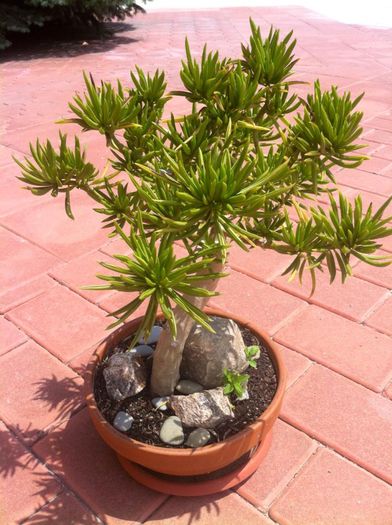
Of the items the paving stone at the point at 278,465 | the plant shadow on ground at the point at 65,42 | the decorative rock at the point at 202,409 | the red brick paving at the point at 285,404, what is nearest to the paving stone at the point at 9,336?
the red brick paving at the point at 285,404

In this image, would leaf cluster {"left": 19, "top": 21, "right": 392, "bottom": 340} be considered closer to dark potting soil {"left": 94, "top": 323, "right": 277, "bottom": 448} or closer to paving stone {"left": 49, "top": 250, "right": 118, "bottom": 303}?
dark potting soil {"left": 94, "top": 323, "right": 277, "bottom": 448}

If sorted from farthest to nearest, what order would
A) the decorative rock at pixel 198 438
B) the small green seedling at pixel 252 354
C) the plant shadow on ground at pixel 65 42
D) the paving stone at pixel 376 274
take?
the plant shadow on ground at pixel 65 42 < the paving stone at pixel 376 274 < the small green seedling at pixel 252 354 < the decorative rock at pixel 198 438

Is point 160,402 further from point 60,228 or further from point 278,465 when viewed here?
point 60,228

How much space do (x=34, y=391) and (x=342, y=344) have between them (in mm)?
1350

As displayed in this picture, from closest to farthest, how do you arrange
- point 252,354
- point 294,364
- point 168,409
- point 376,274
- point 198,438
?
point 198,438
point 168,409
point 252,354
point 294,364
point 376,274

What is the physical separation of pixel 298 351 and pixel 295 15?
10683 millimetres

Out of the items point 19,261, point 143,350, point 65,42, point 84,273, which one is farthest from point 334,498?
point 65,42

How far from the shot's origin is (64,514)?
170 cm

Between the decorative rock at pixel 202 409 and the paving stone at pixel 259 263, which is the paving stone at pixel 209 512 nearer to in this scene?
the decorative rock at pixel 202 409

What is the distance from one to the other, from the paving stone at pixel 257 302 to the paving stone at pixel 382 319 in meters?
0.34

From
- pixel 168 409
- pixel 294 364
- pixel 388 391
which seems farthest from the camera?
pixel 294 364

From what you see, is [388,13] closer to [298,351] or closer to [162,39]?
[162,39]

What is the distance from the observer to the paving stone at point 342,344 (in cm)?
224

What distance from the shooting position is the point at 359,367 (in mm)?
2264
